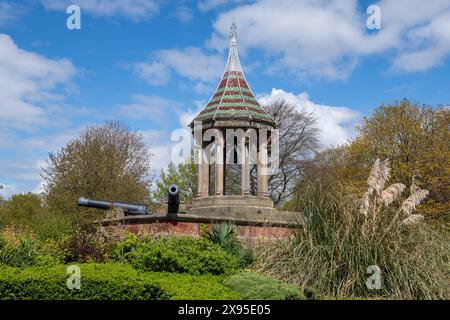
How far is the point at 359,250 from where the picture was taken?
9.63m

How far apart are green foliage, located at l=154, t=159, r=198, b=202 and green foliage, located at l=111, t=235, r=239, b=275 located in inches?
968

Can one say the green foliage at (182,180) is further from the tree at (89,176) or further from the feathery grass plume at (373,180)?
the feathery grass plume at (373,180)

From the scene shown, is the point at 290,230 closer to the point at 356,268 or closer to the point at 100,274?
the point at 356,268

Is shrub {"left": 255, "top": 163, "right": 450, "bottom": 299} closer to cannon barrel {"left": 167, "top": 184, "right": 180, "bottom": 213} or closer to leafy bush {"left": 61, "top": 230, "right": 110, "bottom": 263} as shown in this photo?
cannon barrel {"left": 167, "top": 184, "right": 180, "bottom": 213}

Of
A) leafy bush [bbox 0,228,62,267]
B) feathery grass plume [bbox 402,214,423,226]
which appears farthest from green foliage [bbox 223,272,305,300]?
leafy bush [bbox 0,228,62,267]

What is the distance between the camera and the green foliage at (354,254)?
9.41 meters

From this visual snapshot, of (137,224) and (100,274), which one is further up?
(137,224)

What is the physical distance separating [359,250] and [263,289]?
2.28 m

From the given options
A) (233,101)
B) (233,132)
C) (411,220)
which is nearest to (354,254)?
(411,220)

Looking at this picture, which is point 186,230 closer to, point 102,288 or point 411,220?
point 102,288
